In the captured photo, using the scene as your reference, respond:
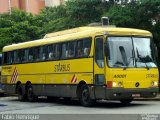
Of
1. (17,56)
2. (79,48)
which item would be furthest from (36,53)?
(79,48)

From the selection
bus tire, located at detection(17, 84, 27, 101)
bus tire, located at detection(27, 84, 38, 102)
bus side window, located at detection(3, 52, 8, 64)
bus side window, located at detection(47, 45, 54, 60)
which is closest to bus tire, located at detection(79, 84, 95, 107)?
bus side window, located at detection(47, 45, 54, 60)

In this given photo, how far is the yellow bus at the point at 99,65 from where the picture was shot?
62.7 ft

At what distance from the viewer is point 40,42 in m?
24.9

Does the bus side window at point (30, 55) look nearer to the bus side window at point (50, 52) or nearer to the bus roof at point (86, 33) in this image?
the bus roof at point (86, 33)

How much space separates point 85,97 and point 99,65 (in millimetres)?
1731

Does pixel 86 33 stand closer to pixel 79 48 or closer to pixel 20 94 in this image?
pixel 79 48

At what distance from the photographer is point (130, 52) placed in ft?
63.8

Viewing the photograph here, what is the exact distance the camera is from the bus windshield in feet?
62.8

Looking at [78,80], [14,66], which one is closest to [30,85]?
[14,66]

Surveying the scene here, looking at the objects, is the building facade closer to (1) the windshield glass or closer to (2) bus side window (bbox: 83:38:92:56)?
(2) bus side window (bbox: 83:38:92:56)

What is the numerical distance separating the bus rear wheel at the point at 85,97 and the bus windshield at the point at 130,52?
74.1 inches

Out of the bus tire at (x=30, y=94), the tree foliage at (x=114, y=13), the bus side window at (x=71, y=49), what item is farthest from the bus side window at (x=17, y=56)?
the bus side window at (x=71, y=49)

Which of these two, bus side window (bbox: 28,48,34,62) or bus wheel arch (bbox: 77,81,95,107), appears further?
bus side window (bbox: 28,48,34,62)

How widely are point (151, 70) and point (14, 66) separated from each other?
1044 centimetres
